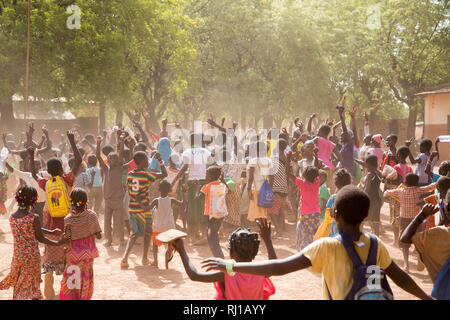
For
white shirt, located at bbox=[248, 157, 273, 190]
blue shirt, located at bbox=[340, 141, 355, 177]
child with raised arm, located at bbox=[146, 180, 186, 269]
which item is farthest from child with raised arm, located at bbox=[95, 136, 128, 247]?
blue shirt, located at bbox=[340, 141, 355, 177]

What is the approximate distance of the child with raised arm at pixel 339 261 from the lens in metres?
2.65

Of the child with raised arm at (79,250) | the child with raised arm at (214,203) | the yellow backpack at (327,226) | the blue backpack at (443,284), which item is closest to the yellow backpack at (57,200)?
the child with raised arm at (79,250)

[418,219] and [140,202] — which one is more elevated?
[418,219]

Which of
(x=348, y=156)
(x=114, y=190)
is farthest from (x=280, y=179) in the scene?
(x=114, y=190)

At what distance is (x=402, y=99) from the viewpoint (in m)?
34.5

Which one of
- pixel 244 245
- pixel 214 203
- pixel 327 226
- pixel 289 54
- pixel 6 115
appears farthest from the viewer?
pixel 289 54

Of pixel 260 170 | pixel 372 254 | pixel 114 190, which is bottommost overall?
pixel 114 190

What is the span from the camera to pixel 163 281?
21.4ft

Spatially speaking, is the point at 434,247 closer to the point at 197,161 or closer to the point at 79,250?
the point at 79,250

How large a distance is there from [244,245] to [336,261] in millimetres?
907

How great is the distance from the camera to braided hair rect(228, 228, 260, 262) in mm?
3432

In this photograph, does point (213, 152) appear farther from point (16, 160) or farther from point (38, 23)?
point (38, 23)
